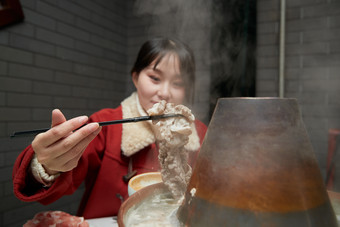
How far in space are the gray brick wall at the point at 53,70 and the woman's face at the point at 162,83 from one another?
4.67ft

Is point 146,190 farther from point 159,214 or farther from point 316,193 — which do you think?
point 316,193

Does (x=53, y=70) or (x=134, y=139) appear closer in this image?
(x=134, y=139)

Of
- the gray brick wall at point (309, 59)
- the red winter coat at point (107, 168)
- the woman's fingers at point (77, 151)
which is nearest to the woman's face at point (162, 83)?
the red winter coat at point (107, 168)

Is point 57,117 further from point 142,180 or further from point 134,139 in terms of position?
point 134,139

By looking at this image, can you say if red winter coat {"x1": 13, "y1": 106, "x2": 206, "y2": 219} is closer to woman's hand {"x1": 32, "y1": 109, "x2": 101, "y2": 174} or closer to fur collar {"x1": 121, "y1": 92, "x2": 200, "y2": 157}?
fur collar {"x1": 121, "y1": 92, "x2": 200, "y2": 157}

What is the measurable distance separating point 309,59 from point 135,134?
2.70 m

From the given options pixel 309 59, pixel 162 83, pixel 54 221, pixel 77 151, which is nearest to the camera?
pixel 77 151

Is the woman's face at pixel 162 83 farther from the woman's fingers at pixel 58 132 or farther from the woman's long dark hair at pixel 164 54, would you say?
the woman's fingers at pixel 58 132

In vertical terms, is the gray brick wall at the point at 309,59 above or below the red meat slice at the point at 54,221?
above

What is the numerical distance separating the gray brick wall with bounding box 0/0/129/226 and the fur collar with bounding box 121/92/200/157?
1194 millimetres

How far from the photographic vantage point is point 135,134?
170 cm

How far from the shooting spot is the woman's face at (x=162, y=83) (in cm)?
164

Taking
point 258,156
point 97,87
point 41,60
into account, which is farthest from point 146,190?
point 97,87

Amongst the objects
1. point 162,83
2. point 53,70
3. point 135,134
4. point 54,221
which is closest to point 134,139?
point 135,134
